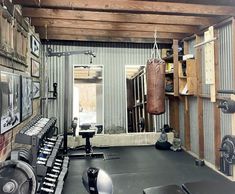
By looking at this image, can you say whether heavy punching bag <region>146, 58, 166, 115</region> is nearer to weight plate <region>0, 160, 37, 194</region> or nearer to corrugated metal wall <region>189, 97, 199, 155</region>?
corrugated metal wall <region>189, 97, 199, 155</region>

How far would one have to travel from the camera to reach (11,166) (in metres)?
2.33

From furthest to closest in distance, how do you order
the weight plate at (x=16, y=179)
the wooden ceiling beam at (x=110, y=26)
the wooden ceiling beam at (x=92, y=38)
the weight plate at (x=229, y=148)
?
1. the wooden ceiling beam at (x=92, y=38)
2. the wooden ceiling beam at (x=110, y=26)
3. the weight plate at (x=229, y=148)
4. the weight plate at (x=16, y=179)

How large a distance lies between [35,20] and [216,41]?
3.44 m

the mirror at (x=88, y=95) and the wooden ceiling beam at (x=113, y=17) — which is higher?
the wooden ceiling beam at (x=113, y=17)

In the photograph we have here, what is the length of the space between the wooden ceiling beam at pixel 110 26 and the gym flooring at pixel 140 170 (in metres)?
2.78

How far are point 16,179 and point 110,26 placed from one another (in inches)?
149

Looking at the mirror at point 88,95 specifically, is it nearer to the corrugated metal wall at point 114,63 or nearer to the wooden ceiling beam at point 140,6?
the corrugated metal wall at point 114,63

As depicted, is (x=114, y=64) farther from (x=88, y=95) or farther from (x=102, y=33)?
(x=102, y=33)

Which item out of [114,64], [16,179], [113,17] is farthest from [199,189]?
[114,64]

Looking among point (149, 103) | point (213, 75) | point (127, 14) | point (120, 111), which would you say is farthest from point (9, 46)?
point (120, 111)

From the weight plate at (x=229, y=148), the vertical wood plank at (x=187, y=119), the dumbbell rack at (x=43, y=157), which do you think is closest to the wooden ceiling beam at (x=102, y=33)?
the vertical wood plank at (x=187, y=119)

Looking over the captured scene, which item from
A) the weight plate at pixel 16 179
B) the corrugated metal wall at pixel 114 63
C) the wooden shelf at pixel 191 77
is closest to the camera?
the weight plate at pixel 16 179

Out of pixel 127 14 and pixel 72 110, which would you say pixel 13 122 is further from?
pixel 72 110

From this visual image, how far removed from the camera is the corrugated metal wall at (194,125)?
579cm
